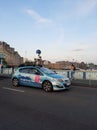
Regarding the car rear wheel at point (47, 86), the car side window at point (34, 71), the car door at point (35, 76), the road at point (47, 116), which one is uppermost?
the car side window at point (34, 71)

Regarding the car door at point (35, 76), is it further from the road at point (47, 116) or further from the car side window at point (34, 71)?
the road at point (47, 116)

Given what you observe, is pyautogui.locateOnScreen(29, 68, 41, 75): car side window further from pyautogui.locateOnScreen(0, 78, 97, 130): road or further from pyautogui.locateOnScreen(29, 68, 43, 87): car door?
pyautogui.locateOnScreen(0, 78, 97, 130): road

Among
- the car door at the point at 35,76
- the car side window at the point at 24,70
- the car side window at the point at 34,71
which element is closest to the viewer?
the car door at the point at 35,76

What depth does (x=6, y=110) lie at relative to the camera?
20.9ft

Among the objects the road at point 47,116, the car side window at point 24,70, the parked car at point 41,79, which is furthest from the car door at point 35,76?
the road at point 47,116

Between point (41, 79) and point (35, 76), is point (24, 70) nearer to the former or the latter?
point (35, 76)

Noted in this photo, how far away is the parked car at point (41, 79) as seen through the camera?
10469mm

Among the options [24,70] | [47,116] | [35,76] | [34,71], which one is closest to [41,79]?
[35,76]

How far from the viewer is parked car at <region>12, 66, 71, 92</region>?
10469 mm

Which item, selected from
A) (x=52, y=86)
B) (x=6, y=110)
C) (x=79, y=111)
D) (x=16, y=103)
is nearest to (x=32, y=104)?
(x=16, y=103)

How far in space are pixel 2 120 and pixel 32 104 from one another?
2167mm

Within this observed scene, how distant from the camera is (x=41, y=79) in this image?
11.0 meters

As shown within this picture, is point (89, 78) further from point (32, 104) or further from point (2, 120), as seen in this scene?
point (2, 120)

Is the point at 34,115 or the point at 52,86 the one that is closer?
the point at 34,115
